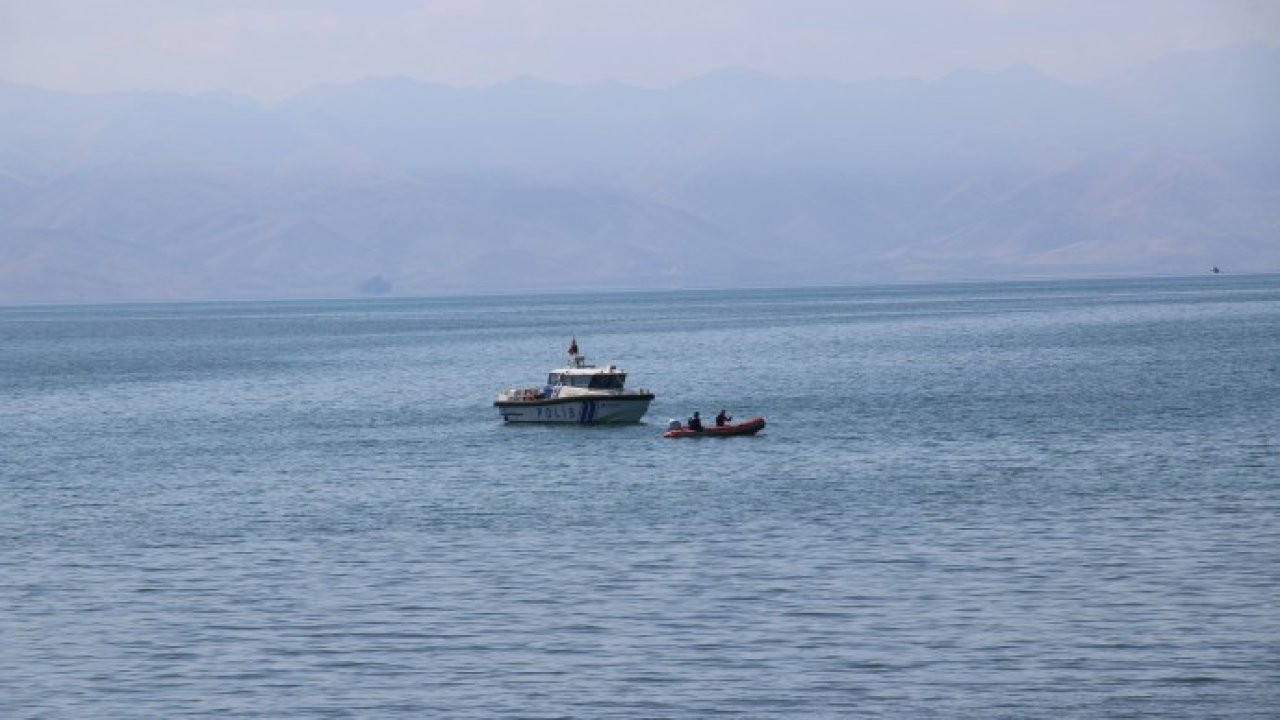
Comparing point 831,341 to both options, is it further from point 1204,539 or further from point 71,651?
point 71,651

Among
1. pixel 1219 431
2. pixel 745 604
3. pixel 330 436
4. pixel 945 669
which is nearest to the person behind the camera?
pixel 945 669

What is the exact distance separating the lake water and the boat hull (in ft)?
2.66

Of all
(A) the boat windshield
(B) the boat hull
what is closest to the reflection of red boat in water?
(B) the boat hull

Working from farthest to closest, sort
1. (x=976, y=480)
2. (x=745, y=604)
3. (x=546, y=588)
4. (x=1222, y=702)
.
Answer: (x=976, y=480) < (x=546, y=588) < (x=745, y=604) < (x=1222, y=702)

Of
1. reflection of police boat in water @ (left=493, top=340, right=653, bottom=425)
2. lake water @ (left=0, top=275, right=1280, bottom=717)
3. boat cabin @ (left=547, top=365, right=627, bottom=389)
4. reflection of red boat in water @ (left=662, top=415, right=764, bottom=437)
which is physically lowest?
lake water @ (left=0, top=275, right=1280, bottom=717)

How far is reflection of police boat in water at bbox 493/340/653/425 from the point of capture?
9256cm

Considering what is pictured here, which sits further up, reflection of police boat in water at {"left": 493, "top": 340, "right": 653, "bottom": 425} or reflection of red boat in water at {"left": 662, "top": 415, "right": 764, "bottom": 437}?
reflection of police boat in water at {"left": 493, "top": 340, "right": 653, "bottom": 425}

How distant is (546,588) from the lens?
45875 mm

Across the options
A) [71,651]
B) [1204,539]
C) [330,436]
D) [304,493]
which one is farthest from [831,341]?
[71,651]

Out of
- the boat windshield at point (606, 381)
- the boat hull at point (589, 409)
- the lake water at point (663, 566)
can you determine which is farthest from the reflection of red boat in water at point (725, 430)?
the boat windshield at point (606, 381)

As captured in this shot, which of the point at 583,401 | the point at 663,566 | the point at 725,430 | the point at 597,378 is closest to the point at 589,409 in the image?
the point at 583,401

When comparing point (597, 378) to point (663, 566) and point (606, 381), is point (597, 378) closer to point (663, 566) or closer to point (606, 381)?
point (606, 381)

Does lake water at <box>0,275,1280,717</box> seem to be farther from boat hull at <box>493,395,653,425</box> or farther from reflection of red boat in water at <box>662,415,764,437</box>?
boat hull at <box>493,395,653,425</box>

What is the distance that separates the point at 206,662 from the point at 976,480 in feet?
102
